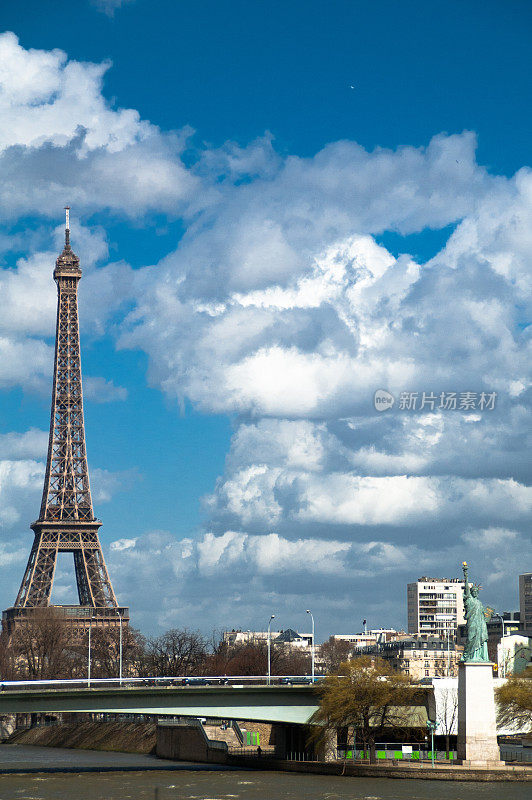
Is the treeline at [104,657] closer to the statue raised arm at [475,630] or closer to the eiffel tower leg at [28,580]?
the eiffel tower leg at [28,580]

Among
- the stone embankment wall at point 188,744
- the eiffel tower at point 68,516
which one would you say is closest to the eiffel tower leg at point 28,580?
the eiffel tower at point 68,516

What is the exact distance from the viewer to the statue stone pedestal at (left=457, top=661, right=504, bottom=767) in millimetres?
65188

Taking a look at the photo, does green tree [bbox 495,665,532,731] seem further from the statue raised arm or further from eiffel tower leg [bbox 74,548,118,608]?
eiffel tower leg [bbox 74,548,118,608]

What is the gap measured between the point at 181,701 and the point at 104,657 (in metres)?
54.6

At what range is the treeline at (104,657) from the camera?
127 meters

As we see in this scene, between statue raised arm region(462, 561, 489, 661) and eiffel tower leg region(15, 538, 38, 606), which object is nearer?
statue raised arm region(462, 561, 489, 661)

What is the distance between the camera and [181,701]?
2879 inches

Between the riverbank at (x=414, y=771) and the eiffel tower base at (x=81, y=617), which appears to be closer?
the riverbank at (x=414, y=771)

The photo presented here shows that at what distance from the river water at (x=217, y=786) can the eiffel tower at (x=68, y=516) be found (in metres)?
58.2

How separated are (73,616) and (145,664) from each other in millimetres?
8581

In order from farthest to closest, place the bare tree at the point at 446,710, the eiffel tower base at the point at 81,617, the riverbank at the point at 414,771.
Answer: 1. the eiffel tower base at the point at 81,617
2. the bare tree at the point at 446,710
3. the riverbank at the point at 414,771

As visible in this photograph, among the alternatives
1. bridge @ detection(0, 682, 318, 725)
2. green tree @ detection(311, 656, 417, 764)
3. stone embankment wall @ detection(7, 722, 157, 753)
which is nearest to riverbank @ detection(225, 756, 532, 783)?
green tree @ detection(311, 656, 417, 764)

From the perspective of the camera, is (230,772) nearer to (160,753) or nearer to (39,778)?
(39,778)

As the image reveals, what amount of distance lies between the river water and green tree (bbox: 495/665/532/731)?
10931 millimetres
